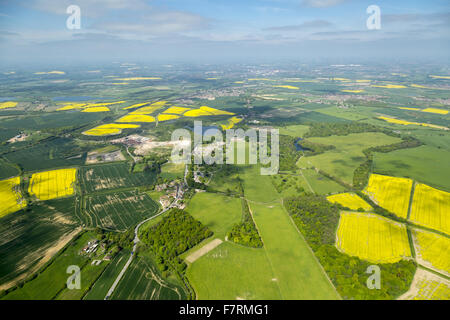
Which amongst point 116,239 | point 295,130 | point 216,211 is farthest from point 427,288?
point 295,130

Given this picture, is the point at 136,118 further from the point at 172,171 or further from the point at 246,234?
the point at 246,234

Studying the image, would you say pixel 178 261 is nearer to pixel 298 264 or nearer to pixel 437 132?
pixel 298 264

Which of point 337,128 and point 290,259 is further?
point 337,128

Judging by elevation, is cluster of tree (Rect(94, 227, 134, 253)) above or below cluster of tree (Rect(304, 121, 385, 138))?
below

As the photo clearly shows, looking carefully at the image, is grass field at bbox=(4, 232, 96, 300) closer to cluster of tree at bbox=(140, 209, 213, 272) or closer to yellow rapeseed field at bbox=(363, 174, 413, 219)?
cluster of tree at bbox=(140, 209, 213, 272)

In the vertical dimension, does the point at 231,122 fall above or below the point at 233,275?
above

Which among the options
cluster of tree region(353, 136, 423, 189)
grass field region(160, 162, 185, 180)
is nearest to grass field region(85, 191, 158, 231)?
grass field region(160, 162, 185, 180)
